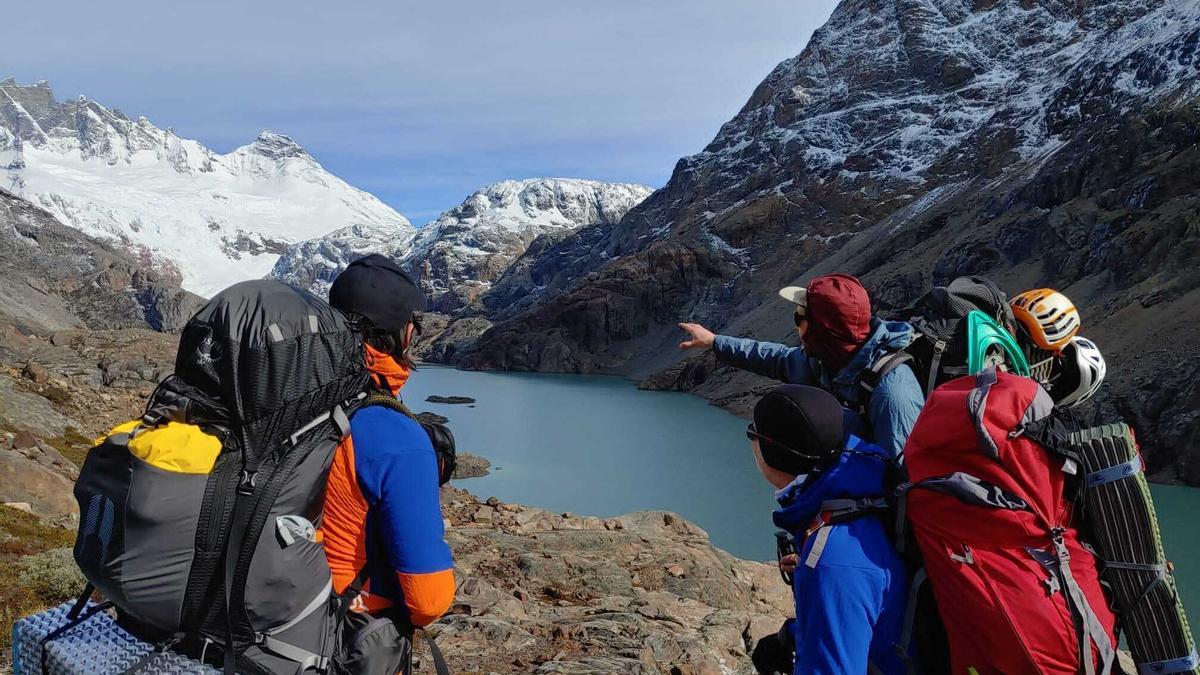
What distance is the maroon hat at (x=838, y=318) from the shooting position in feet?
13.1

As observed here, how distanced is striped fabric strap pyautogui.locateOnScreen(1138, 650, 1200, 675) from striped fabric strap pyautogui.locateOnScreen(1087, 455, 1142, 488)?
0.58 m

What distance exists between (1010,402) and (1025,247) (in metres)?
74.5

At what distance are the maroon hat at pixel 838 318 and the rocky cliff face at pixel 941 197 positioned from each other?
3760 cm

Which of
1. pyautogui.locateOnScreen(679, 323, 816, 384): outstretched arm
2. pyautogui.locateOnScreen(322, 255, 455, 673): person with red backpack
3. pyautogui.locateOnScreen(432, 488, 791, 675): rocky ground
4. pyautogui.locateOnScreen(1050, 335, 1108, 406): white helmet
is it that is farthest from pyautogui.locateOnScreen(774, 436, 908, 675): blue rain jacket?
pyautogui.locateOnScreen(432, 488, 791, 675): rocky ground

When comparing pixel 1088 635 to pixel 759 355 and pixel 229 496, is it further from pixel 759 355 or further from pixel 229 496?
pixel 759 355

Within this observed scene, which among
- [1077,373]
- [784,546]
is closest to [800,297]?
[1077,373]

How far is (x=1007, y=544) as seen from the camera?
2242 mm

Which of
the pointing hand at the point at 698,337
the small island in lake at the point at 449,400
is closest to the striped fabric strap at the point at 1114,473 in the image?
the pointing hand at the point at 698,337

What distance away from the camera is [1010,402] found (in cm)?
234

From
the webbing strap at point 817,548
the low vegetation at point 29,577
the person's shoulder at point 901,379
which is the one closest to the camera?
the webbing strap at point 817,548

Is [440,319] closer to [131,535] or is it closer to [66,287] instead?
A: [66,287]

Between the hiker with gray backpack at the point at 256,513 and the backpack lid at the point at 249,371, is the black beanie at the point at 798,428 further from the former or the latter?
the backpack lid at the point at 249,371

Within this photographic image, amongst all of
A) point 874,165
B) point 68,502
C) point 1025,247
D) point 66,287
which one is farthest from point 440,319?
point 68,502

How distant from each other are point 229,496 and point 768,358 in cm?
382
